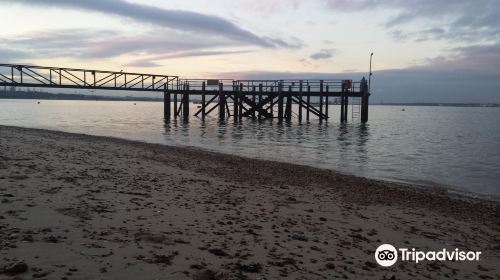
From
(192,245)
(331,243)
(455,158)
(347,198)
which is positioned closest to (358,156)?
(455,158)

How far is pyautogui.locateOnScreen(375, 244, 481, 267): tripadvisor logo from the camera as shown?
5.91 metres

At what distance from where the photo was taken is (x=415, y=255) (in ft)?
20.4

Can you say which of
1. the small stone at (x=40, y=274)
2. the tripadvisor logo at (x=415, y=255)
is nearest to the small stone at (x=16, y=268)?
the small stone at (x=40, y=274)

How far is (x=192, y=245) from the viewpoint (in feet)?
18.0

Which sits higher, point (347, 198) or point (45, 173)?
point (45, 173)

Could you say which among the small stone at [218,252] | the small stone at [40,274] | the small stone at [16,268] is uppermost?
the small stone at [16,268]

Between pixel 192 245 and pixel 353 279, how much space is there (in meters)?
2.11

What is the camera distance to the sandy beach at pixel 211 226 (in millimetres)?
4711

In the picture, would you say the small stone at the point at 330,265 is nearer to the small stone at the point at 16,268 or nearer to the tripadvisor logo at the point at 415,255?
the tripadvisor logo at the point at 415,255

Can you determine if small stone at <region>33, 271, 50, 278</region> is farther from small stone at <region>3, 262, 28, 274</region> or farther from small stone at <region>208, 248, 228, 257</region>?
small stone at <region>208, 248, 228, 257</region>

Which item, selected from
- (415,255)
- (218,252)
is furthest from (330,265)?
(415,255)

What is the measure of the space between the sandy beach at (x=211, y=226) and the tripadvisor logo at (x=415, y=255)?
139 millimetres

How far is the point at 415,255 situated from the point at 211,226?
10.4 feet

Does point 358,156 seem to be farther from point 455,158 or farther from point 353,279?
point 353,279
